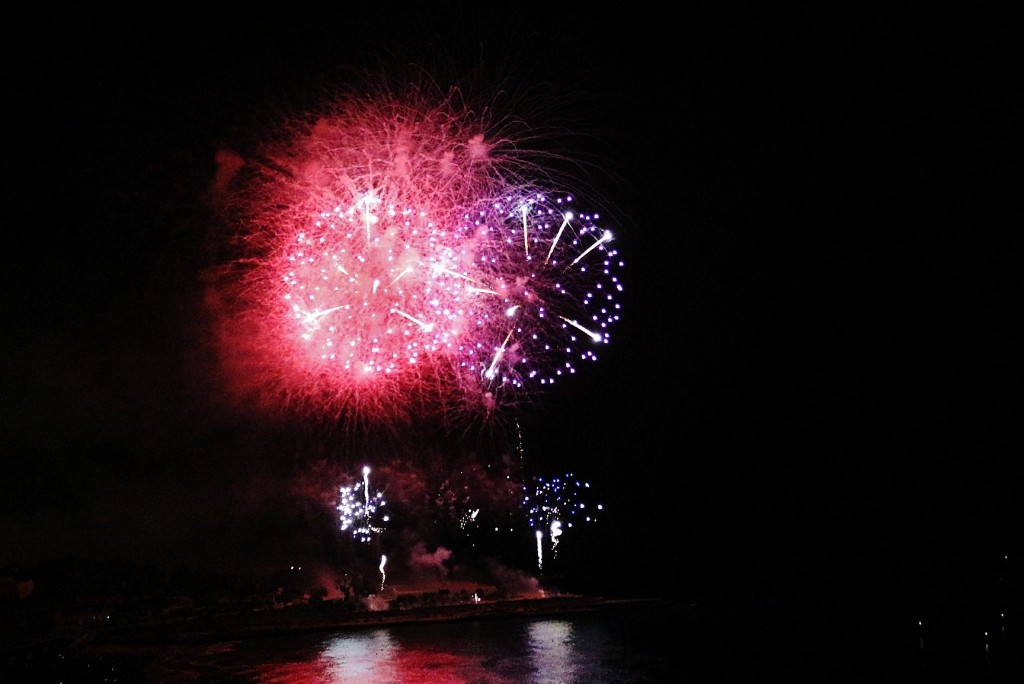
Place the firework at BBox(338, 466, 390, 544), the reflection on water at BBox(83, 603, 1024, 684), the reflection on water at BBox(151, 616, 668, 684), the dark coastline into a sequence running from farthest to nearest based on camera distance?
the firework at BBox(338, 466, 390, 544) → the dark coastline → the reflection on water at BBox(151, 616, 668, 684) → the reflection on water at BBox(83, 603, 1024, 684)

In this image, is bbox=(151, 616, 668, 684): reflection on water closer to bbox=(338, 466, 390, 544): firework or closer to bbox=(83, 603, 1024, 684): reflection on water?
bbox=(83, 603, 1024, 684): reflection on water

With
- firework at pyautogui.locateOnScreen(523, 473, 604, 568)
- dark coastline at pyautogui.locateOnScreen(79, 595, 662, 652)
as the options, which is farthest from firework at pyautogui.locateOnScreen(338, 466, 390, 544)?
firework at pyautogui.locateOnScreen(523, 473, 604, 568)

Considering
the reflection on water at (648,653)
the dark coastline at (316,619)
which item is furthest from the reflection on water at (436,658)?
the dark coastline at (316,619)

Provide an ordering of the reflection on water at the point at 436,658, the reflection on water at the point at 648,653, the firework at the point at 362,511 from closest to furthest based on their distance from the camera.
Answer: the reflection on water at the point at 648,653
the reflection on water at the point at 436,658
the firework at the point at 362,511

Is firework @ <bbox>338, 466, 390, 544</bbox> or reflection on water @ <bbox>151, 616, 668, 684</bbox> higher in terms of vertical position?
firework @ <bbox>338, 466, 390, 544</bbox>

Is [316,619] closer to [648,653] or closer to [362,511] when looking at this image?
[362,511]

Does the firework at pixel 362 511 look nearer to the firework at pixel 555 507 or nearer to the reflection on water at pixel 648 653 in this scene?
the firework at pixel 555 507

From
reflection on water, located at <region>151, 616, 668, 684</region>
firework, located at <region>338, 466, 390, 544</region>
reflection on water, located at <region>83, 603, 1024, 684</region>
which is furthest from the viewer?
firework, located at <region>338, 466, 390, 544</region>

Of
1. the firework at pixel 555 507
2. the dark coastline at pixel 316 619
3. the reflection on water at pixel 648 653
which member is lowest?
the reflection on water at pixel 648 653

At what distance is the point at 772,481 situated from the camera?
17.8 metres

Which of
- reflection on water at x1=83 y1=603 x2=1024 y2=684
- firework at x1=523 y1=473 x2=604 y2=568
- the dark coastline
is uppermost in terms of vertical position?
firework at x1=523 y1=473 x2=604 y2=568

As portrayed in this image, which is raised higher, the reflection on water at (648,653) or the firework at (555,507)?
the firework at (555,507)

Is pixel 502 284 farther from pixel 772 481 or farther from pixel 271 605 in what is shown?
pixel 271 605

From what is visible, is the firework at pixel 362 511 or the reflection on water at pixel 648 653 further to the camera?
the firework at pixel 362 511
